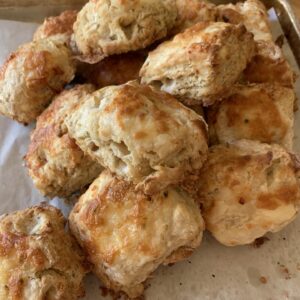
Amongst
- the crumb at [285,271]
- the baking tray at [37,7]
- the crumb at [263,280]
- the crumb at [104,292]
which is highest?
the baking tray at [37,7]

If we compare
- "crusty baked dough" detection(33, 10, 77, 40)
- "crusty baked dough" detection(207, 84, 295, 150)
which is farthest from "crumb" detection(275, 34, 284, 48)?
"crusty baked dough" detection(33, 10, 77, 40)

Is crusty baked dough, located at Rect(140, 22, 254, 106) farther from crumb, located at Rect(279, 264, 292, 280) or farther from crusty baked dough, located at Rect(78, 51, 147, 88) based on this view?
crumb, located at Rect(279, 264, 292, 280)

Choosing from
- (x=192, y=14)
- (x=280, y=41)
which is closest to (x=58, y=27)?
(x=192, y=14)

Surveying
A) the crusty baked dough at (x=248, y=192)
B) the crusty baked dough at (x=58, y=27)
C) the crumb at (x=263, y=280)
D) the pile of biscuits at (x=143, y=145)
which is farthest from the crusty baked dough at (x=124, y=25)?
the crumb at (x=263, y=280)

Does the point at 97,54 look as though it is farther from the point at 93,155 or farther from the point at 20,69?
the point at 93,155

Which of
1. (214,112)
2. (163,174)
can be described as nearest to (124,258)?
(163,174)

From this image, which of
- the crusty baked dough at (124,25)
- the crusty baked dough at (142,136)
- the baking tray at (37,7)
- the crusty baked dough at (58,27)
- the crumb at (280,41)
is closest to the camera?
the crusty baked dough at (142,136)

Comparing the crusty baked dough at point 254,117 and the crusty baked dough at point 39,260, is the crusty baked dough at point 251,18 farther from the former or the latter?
the crusty baked dough at point 39,260
